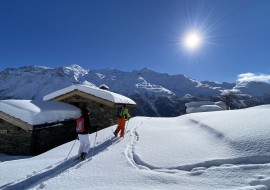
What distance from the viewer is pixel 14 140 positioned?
6.76 meters

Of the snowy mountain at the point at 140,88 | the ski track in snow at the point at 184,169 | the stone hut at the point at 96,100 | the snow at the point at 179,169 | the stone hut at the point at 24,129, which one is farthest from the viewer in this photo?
the snowy mountain at the point at 140,88

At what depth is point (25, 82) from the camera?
179625 mm

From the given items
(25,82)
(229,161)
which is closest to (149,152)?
(229,161)

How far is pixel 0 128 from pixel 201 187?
9869 millimetres

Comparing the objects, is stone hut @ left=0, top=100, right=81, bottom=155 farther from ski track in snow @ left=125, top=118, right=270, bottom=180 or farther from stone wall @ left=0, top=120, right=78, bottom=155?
ski track in snow @ left=125, top=118, right=270, bottom=180

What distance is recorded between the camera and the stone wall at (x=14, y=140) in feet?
21.7

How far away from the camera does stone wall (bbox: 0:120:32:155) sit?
6613mm

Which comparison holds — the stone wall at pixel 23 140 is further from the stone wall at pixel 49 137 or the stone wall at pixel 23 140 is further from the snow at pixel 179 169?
the snow at pixel 179 169

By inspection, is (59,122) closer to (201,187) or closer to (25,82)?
(201,187)

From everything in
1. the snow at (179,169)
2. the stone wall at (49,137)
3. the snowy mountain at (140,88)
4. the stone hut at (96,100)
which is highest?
the snowy mountain at (140,88)

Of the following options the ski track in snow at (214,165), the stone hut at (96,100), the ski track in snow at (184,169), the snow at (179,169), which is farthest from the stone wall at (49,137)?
the ski track in snow at (214,165)

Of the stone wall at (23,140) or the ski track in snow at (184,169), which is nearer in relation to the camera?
the ski track in snow at (184,169)

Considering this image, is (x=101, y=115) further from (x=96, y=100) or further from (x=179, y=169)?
(x=179, y=169)

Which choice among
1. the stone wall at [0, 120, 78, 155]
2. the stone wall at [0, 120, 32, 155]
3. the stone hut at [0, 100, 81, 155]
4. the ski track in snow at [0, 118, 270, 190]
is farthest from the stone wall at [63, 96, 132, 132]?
the ski track in snow at [0, 118, 270, 190]
